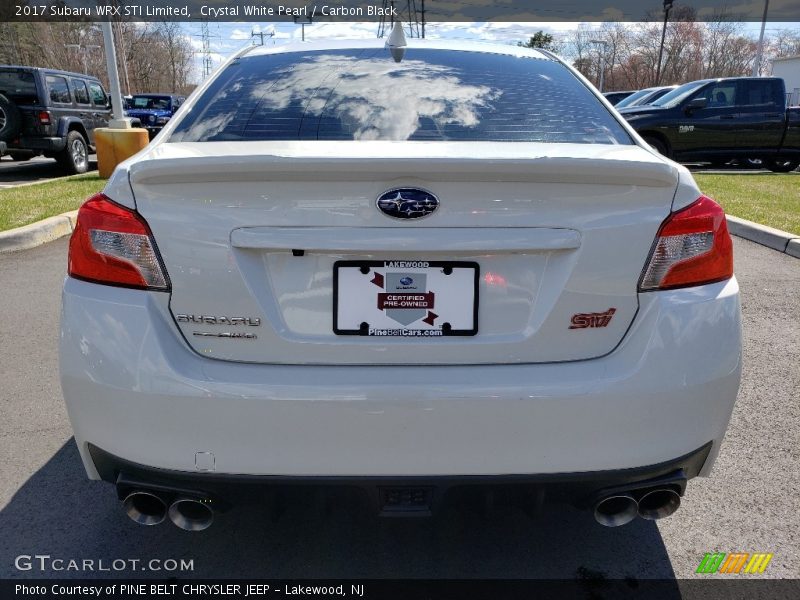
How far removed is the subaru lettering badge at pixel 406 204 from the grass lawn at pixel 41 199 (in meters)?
6.51

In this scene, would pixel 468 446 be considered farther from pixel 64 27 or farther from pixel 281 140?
pixel 64 27

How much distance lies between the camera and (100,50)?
181 feet

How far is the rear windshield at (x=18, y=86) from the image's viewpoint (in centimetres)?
1266

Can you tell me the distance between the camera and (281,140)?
199 cm

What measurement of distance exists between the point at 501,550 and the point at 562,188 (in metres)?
1.23

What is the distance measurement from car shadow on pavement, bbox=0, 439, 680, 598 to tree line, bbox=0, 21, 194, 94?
157 ft

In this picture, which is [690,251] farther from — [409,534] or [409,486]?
[409,534]

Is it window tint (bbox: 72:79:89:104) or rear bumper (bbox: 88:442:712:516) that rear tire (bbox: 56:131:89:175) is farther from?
rear bumper (bbox: 88:442:712:516)

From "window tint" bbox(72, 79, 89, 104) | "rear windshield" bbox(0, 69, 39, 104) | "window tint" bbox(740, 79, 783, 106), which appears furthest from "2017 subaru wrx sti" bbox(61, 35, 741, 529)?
"window tint" bbox(740, 79, 783, 106)

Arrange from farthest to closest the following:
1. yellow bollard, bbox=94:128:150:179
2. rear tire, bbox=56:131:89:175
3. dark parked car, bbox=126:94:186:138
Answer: dark parked car, bbox=126:94:186:138 → rear tire, bbox=56:131:89:175 → yellow bollard, bbox=94:128:150:179

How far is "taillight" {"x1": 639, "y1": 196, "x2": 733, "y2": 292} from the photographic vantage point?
1.75 metres

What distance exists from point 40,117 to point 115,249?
42.4ft

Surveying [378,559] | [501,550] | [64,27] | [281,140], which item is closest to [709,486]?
[501,550]

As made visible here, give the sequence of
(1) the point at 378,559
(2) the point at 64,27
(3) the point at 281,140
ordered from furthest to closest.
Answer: (2) the point at 64,27 → (1) the point at 378,559 → (3) the point at 281,140
